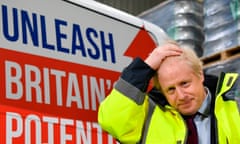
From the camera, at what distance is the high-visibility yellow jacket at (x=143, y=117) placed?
2311mm

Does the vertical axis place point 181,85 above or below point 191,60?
below

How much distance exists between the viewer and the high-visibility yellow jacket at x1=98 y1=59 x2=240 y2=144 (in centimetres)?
231

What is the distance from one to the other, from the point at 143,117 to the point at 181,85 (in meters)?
0.23

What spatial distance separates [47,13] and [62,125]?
19.2 inches

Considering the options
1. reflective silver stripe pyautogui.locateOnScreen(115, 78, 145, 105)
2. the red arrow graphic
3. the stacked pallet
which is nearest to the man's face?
reflective silver stripe pyautogui.locateOnScreen(115, 78, 145, 105)

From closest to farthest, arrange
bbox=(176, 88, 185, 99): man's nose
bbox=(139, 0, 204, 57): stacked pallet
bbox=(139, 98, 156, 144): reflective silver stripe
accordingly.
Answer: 1. bbox=(176, 88, 185, 99): man's nose
2. bbox=(139, 98, 156, 144): reflective silver stripe
3. bbox=(139, 0, 204, 57): stacked pallet

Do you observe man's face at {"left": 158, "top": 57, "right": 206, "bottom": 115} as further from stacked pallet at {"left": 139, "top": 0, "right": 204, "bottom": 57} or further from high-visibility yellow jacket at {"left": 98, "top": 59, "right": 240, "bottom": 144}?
stacked pallet at {"left": 139, "top": 0, "right": 204, "bottom": 57}

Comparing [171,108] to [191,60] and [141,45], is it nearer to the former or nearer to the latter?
[191,60]

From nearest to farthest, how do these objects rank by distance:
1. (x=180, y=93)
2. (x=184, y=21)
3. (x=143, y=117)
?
(x=180, y=93), (x=143, y=117), (x=184, y=21)

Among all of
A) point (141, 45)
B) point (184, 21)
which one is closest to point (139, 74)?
point (141, 45)

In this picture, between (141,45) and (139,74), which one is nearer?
(139,74)

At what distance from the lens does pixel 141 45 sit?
2932 mm

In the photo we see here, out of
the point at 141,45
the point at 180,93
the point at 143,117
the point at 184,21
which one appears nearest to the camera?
the point at 180,93

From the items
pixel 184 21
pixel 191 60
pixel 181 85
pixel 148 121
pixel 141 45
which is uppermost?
pixel 184 21
